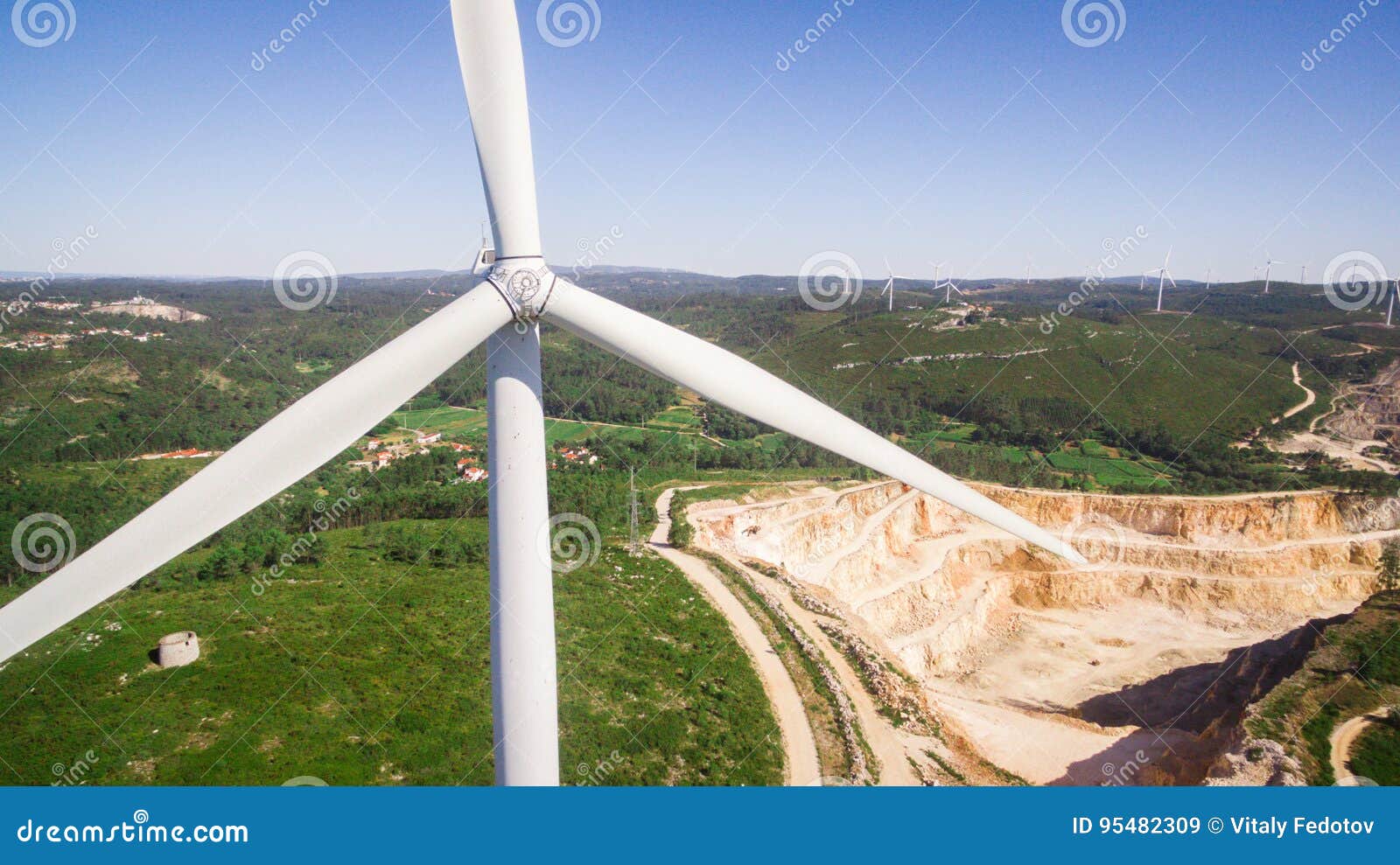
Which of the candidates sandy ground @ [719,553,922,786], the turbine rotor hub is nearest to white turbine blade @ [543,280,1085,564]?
the turbine rotor hub

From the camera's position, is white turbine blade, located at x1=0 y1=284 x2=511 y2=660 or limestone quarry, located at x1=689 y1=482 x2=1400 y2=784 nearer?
white turbine blade, located at x1=0 y1=284 x2=511 y2=660

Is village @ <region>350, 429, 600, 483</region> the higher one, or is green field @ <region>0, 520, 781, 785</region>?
village @ <region>350, 429, 600, 483</region>

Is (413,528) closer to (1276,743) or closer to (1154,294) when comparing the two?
(1276,743)

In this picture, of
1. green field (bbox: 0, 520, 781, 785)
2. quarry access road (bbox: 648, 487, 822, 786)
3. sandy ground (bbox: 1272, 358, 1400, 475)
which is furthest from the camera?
sandy ground (bbox: 1272, 358, 1400, 475)

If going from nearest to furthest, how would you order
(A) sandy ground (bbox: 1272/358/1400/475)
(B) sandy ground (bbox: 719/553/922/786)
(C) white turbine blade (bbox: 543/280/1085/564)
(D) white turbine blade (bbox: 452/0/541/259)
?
(D) white turbine blade (bbox: 452/0/541/259), (C) white turbine blade (bbox: 543/280/1085/564), (B) sandy ground (bbox: 719/553/922/786), (A) sandy ground (bbox: 1272/358/1400/475)

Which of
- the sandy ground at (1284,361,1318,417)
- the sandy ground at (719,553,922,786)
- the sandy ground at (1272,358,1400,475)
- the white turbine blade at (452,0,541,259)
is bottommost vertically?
the sandy ground at (719,553,922,786)

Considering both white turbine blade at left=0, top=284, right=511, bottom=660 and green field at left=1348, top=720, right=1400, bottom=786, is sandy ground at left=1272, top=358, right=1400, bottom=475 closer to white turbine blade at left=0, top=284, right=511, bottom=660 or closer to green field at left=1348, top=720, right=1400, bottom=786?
green field at left=1348, top=720, right=1400, bottom=786
